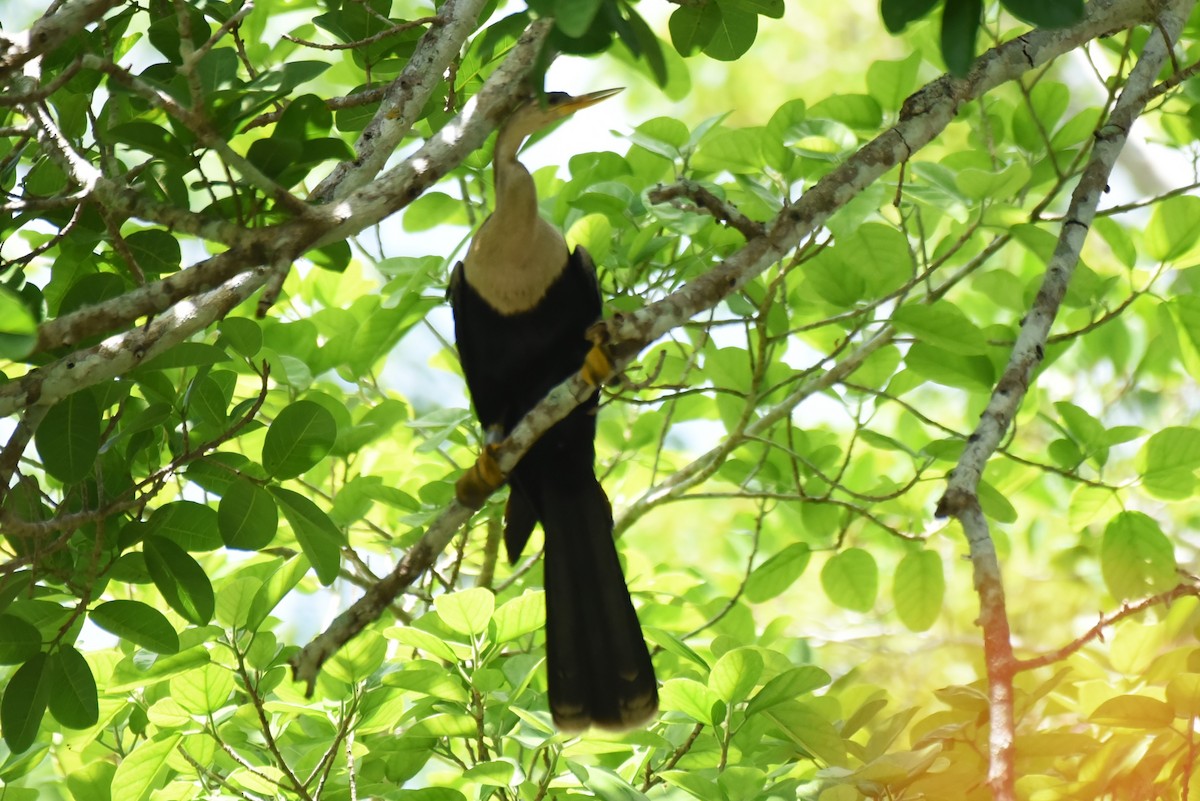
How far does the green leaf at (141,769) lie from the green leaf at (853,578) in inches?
61.5

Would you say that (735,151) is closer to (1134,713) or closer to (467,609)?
(467,609)

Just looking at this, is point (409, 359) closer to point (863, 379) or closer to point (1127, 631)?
point (863, 379)

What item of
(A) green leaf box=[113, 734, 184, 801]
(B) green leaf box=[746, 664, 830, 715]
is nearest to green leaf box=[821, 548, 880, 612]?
(B) green leaf box=[746, 664, 830, 715]

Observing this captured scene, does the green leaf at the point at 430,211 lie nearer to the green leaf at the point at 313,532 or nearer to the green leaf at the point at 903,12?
the green leaf at the point at 313,532

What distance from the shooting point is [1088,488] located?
2.64 metres

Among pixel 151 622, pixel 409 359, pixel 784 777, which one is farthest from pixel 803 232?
pixel 409 359

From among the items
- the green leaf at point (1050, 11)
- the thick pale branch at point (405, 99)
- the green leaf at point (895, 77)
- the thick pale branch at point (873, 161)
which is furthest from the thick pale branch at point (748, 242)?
the green leaf at point (1050, 11)

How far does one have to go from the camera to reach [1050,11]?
4.66ft

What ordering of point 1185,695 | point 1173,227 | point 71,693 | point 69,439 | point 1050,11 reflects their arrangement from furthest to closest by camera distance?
1. point 1173,227
2. point 71,693
3. point 69,439
4. point 1050,11
5. point 1185,695

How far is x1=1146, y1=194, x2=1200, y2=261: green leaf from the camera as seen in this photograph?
2549 millimetres

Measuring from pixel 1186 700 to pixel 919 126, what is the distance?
124cm

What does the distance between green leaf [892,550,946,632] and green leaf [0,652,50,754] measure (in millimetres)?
1822

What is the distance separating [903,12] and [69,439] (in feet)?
4.71

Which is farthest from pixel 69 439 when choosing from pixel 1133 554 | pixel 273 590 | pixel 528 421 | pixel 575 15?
pixel 1133 554
